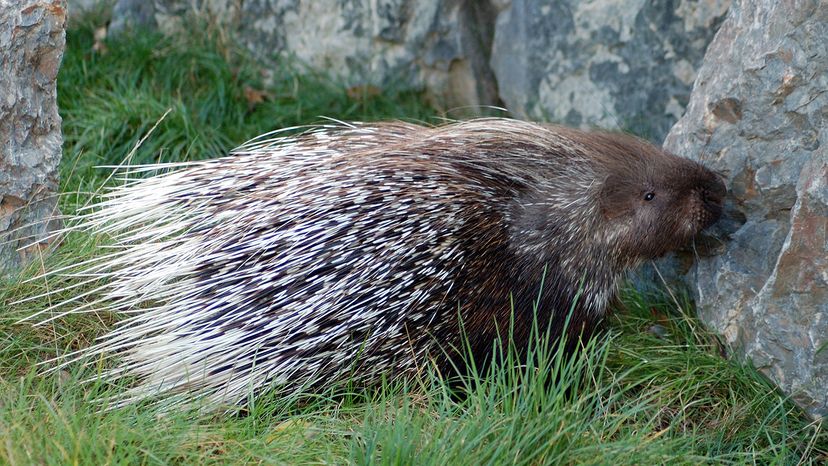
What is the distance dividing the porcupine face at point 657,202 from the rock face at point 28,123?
1719 millimetres

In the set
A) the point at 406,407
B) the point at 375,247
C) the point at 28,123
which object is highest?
the point at 28,123

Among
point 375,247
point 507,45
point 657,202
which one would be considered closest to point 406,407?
point 375,247

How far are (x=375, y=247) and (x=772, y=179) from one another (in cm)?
119

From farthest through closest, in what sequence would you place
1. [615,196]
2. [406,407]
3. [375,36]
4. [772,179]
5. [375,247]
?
1. [375,36]
2. [615,196]
3. [772,179]
4. [375,247]
5. [406,407]

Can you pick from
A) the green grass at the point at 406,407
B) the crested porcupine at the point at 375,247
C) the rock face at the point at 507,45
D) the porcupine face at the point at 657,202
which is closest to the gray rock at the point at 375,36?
the rock face at the point at 507,45

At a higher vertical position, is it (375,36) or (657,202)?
(375,36)

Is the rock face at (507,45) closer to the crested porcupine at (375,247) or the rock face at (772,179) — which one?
the rock face at (772,179)

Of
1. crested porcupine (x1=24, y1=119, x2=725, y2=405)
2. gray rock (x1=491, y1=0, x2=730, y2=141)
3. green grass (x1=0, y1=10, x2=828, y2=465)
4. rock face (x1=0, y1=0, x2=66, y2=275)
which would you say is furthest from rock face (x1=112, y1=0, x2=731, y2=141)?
rock face (x1=0, y1=0, x2=66, y2=275)

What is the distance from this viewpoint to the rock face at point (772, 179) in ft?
8.84

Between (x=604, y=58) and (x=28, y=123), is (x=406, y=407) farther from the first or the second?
(x=604, y=58)

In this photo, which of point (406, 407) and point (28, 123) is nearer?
point (406, 407)

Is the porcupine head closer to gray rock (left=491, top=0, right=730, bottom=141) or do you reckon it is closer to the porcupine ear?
the porcupine ear

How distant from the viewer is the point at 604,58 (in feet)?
13.6

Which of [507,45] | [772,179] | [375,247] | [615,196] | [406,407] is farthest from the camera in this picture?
[507,45]
